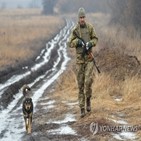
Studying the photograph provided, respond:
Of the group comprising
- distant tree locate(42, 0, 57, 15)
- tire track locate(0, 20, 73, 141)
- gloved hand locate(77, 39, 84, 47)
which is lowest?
tire track locate(0, 20, 73, 141)

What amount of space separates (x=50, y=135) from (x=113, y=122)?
55.3 inches

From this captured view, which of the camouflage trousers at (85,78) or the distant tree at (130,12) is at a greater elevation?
the distant tree at (130,12)

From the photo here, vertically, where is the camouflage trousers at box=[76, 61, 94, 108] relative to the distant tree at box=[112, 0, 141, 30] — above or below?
below

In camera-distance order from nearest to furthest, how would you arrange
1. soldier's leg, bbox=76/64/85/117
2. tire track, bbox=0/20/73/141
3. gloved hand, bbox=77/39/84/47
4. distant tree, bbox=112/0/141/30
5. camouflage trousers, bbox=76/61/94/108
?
tire track, bbox=0/20/73/141 < gloved hand, bbox=77/39/84/47 < camouflage trousers, bbox=76/61/94/108 < soldier's leg, bbox=76/64/85/117 < distant tree, bbox=112/0/141/30

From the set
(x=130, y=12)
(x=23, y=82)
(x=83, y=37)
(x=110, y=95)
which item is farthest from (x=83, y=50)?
(x=130, y=12)

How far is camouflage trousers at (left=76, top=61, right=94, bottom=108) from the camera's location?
10.9m

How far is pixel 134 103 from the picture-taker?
39.2ft

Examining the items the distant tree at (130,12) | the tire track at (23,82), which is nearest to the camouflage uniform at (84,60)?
the tire track at (23,82)

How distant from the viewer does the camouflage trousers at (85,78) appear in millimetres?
10914

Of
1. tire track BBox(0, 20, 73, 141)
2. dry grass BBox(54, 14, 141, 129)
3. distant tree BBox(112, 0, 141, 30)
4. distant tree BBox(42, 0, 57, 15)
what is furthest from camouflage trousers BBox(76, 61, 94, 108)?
distant tree BBox(42, 0, 57, 15)

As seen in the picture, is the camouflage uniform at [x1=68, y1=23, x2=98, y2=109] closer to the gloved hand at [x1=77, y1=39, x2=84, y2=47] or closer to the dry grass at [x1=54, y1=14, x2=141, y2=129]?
the gloved hand at [x1=77, y1=39, x2=84, y2=47]

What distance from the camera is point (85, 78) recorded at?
35.9 ft

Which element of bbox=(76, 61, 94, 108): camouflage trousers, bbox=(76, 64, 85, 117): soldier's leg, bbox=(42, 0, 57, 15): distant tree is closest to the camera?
bbox=(76, 61, 94, 108): camouflage trousers

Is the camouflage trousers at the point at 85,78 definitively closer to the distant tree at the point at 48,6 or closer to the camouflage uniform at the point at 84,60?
the camouflage uniform at the point at 84,60
